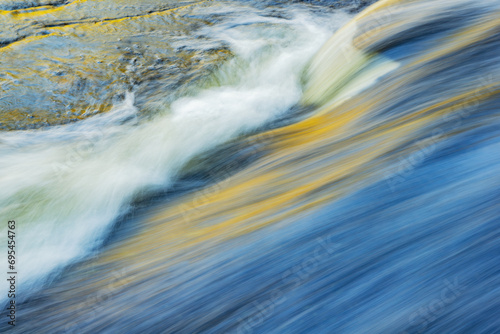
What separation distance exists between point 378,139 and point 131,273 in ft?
5.99

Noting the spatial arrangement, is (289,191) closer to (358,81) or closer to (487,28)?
(358,81)

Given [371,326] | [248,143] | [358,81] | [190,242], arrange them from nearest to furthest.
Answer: [371,326], [190,242], [248,143], [358,81]

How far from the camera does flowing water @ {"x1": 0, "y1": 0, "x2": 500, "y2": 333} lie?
7.77 feet

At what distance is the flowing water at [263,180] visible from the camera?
93.3 inches

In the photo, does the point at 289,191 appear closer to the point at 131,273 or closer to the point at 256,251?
the point at 256,251

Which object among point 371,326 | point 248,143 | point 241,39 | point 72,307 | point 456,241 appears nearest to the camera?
point 371,326

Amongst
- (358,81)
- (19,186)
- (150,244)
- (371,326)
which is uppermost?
(358,81)

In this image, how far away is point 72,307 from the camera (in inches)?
102

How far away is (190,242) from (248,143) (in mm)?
1136

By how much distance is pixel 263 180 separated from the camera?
10.4ft

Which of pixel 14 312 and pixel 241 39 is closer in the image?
pixel 14 312

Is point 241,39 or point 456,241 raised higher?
point 241,39

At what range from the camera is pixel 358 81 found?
12.9ft

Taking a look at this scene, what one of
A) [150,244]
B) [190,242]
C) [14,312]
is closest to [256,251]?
[190,242]
